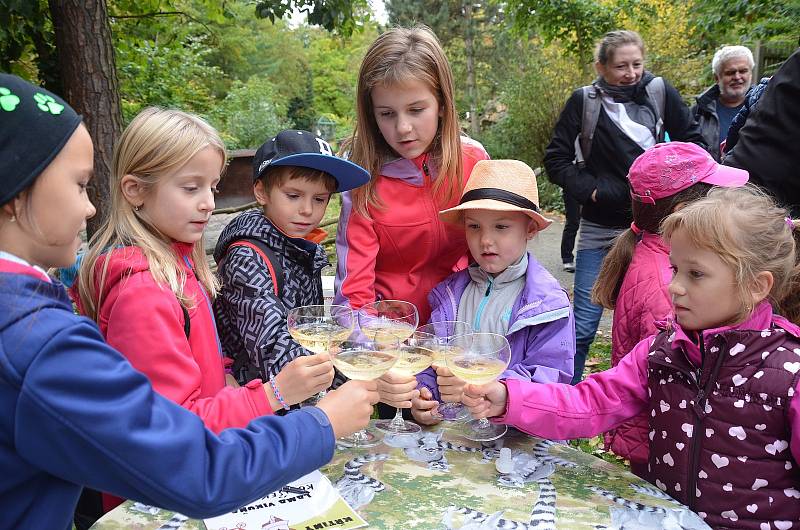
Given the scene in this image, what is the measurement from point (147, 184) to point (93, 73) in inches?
111

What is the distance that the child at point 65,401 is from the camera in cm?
123

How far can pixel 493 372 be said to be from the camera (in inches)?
81.0

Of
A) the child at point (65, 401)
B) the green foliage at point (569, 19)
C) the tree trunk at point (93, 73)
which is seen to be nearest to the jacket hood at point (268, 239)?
the child at point (65, 401)

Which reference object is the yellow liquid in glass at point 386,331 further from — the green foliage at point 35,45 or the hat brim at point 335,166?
the green foliage at point 35,45

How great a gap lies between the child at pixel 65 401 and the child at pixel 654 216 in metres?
1.75

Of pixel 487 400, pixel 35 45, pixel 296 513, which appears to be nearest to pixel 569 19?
pixel 35 45

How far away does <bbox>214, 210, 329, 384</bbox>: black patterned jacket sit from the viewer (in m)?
2.55

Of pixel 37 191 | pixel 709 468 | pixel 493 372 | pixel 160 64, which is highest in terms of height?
pixel 160 64

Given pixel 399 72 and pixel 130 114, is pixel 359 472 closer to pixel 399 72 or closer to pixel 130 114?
pixel 399 72

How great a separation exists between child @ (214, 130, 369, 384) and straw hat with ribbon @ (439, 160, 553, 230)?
47 cm

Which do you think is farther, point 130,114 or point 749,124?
point 130,114

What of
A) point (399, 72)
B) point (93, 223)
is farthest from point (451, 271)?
point (93, 223)

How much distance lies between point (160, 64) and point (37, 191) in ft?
29.5

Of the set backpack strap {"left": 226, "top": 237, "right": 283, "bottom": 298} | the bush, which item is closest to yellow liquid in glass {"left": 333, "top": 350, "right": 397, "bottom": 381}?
backpack strap {"left": 226, "top": 237, "right": 283, "bottom": 298}
